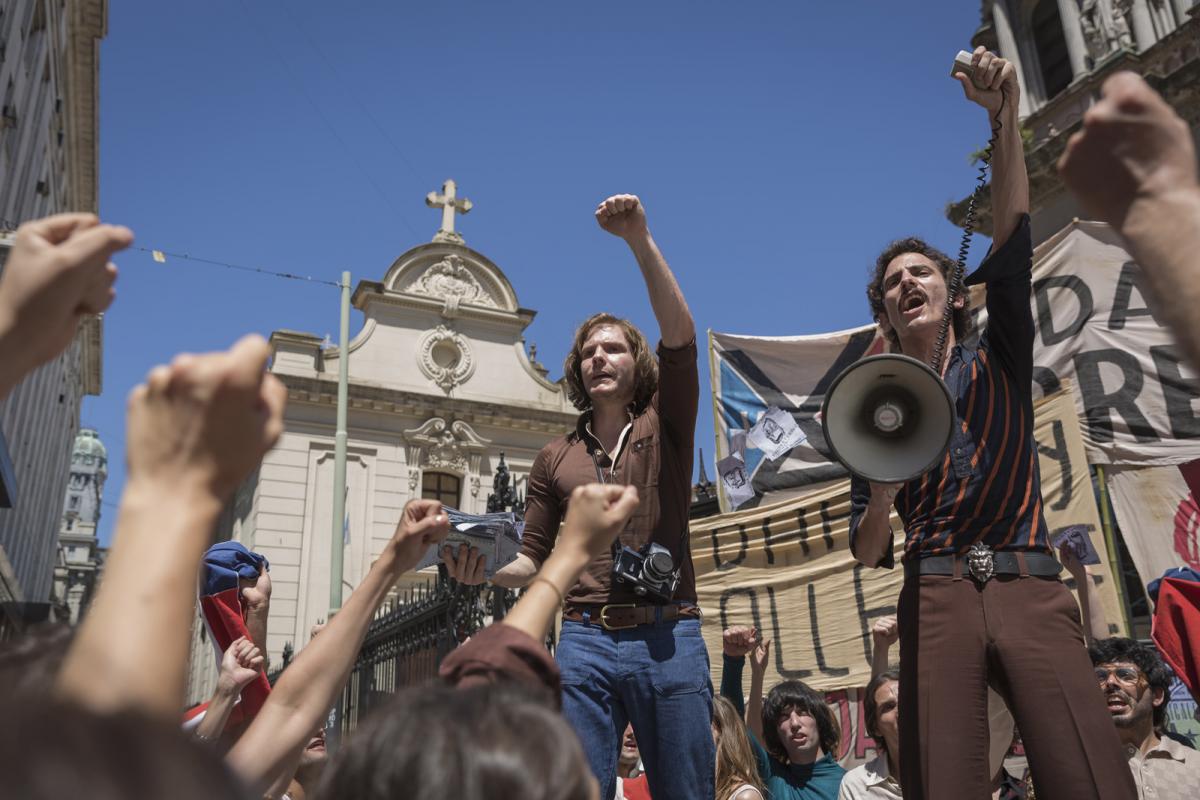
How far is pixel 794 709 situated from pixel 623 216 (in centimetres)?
288

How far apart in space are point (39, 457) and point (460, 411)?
531 inches

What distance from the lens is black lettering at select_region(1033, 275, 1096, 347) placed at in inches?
286

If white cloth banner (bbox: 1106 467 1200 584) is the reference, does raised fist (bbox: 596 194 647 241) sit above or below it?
above

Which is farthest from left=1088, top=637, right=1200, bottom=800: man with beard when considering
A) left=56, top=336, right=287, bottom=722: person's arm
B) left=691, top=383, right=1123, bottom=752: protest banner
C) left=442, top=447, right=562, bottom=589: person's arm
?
left=56, top=336, right=287, bottom=722: person's arm

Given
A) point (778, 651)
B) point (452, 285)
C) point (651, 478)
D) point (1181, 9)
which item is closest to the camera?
point (651, 478)

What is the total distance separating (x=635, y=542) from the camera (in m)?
2.88

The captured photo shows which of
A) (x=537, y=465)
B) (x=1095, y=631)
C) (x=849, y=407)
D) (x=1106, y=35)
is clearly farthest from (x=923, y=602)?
(x=1106, y=35)

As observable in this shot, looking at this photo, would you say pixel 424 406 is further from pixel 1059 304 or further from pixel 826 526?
pixel 1059 304

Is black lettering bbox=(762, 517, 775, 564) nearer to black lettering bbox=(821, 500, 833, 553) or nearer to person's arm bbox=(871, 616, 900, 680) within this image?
black lettering bbox=(821, 500, 833, 553)

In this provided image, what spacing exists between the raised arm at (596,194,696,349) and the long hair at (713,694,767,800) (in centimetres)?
202

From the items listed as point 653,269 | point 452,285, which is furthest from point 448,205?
point 653,269

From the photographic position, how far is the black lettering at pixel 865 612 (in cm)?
689

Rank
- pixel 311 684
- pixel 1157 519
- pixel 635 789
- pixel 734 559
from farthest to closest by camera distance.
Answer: pixel 734 559 → pixel 1157 519 → pixel 635 789 → pixel 311 684

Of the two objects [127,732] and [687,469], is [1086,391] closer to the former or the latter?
[687,469]
